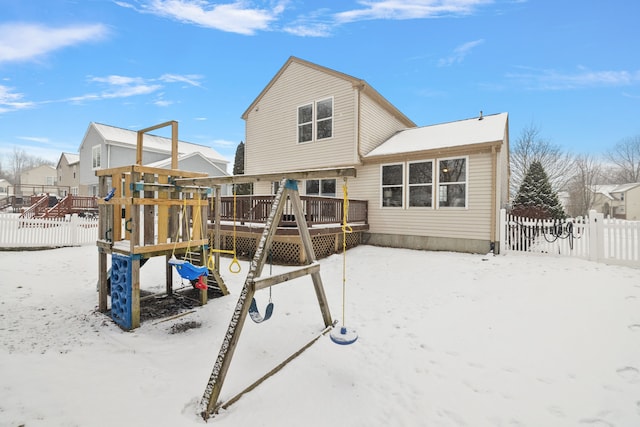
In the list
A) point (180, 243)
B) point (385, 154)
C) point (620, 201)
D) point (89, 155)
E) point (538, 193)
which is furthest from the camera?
point (620, 201)

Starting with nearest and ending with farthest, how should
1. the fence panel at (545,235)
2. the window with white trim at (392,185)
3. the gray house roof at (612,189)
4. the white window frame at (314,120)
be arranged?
1. the fence panel at (545,235)
2. the window with white trim at (392,185)
3. the white window frame at (314,120)
4. the gray house roof at (612,189)

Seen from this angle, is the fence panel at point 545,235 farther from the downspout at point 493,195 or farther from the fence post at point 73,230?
the fence post at point 73,230

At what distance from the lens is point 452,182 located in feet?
33.1

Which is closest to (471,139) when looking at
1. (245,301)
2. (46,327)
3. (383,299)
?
(383,299)

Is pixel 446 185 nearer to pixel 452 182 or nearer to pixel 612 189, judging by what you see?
pixel 452 182

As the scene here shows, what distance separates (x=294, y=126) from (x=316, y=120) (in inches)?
48.6

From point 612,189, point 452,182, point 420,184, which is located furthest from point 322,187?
point 612,189

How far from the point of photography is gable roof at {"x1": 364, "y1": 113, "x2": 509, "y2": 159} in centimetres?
984

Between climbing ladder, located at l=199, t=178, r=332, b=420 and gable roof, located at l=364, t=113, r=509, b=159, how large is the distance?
7.87 m

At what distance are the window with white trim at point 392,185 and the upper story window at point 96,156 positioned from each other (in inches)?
977

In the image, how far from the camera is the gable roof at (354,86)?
38.3ft

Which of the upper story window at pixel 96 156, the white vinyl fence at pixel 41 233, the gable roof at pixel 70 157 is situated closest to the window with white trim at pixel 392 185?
the white vinyl fence at pixel 41 233

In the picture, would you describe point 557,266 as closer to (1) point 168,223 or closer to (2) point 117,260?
(1) point 168,223

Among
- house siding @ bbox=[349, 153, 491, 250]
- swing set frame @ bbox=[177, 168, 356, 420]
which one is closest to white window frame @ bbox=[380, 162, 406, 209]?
house siding @ bbox=[349, 153, 491, 250]
